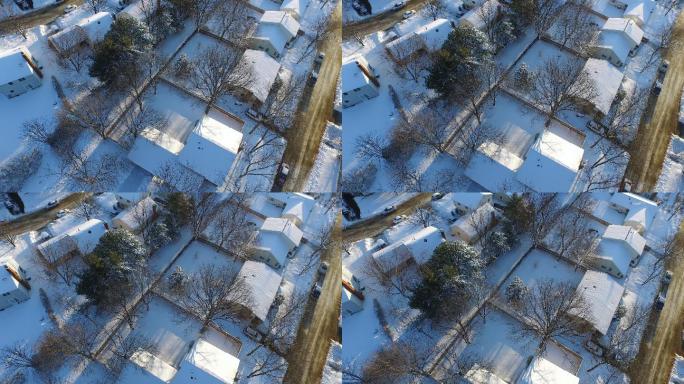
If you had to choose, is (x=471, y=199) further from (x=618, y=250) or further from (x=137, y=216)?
(x=137, y=216)

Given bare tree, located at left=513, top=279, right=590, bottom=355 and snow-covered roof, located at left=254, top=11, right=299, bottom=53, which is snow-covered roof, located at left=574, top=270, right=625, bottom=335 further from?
snow-covered roof, located at left=254, top=11, right=299, bottom=53

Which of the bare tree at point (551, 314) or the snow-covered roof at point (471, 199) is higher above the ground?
the snow-covered roof at point (471, 199)

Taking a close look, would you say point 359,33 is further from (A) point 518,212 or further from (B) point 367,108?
(A) point 518,212

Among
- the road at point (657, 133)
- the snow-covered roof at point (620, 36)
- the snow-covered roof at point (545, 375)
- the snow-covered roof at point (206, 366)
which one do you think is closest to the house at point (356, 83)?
the snow-covered roof at point (620, 36)

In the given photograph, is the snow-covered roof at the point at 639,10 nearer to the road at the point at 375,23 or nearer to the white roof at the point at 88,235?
the road at the point at 375,23

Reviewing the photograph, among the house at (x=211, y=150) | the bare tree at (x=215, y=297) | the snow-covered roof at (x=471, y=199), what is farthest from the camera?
the snow-covered roof at (x=471, y=199)

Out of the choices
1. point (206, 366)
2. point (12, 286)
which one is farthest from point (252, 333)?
point (12, 286)

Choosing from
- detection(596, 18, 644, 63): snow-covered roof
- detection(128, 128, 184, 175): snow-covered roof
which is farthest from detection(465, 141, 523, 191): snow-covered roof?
detection(128, 128, 184, 175): snow-covered roof
